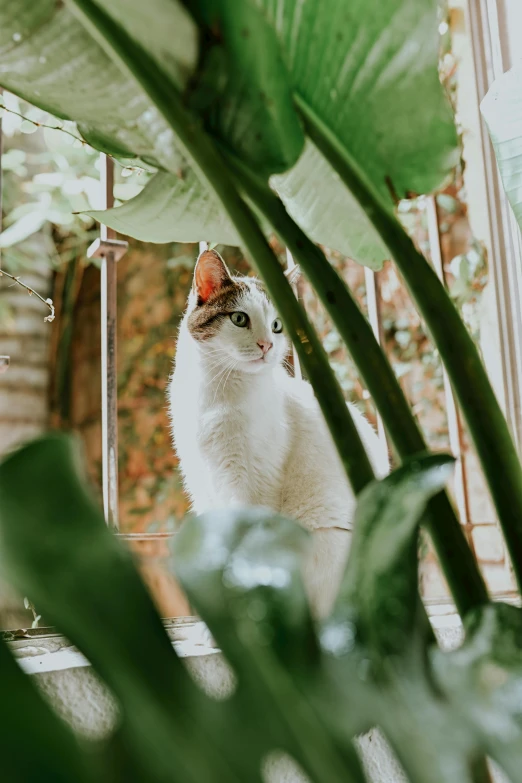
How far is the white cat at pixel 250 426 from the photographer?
38.3 inches

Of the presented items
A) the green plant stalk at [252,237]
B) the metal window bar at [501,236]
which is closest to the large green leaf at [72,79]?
the green plant stalk at [252,237]

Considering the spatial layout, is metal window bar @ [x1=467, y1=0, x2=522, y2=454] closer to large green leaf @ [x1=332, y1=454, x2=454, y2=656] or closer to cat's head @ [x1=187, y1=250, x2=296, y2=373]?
cat's head @ [x1=187, y1=250, x2=296, y2=373]

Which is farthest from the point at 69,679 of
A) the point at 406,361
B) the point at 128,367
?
the point at 128,367

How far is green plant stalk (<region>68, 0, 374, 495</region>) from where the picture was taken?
1.01 ft

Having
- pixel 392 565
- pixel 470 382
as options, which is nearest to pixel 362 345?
pixel 470 382

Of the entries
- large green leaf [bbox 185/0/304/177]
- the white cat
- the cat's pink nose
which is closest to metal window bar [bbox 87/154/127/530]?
the white cat

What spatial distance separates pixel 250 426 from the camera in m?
1.01

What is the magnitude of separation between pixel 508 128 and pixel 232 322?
0.65 metres

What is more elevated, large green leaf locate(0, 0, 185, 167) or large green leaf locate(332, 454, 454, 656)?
large green leaf locate(0, 0, 185, 167)

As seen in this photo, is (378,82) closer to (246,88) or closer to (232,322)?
(246,88)

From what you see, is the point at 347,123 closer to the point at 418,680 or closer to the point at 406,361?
the point at 418,680

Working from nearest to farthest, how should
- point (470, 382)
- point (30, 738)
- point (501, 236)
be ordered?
point (30, 738)
point (470, 382)
point (501, 236)

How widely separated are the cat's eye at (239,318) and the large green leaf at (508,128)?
0.63m

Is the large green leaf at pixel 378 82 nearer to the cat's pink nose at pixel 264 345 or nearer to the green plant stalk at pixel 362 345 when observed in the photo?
the green plant stalk at pixel 362 345
